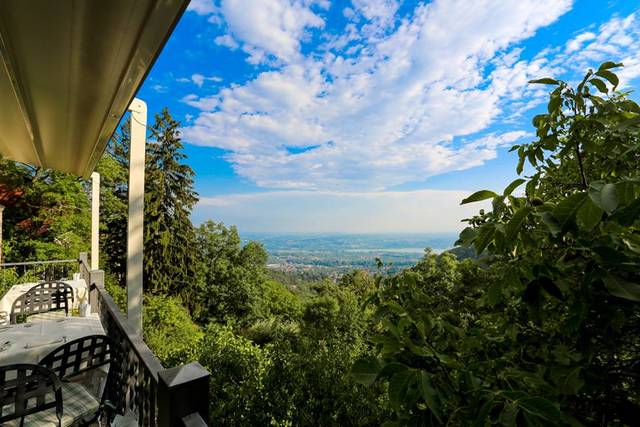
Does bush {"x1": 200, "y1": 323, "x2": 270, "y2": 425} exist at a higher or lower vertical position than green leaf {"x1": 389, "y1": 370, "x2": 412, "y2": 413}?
lower

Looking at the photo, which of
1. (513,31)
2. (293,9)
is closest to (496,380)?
(513,31)

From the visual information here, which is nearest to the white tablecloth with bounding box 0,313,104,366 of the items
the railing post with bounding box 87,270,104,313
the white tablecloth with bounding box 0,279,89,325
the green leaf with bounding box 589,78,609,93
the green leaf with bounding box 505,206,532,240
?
the railing post with bounding box 87,270,104,313

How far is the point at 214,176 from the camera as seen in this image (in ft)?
136

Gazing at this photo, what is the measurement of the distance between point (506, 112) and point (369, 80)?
5.11 m

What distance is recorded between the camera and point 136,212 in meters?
3.02

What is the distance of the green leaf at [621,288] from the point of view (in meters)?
0.73

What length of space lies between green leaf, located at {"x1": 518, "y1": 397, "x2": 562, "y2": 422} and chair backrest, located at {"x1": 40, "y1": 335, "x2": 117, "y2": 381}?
2.68 metres

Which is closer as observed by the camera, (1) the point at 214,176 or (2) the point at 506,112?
(2) the point at 506,112

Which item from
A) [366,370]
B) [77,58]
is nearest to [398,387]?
[366,370]

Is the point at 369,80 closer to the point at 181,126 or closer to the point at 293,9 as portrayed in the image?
the point at 293,9

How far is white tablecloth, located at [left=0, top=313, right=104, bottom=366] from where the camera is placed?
8.63 ft

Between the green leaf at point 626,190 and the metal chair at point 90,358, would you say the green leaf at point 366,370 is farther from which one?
the metal chair at point 90,358

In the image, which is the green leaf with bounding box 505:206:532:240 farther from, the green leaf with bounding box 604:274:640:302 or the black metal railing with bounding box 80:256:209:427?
the black metal railing with bounding box 80:256:209:427

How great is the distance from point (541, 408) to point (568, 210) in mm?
448
